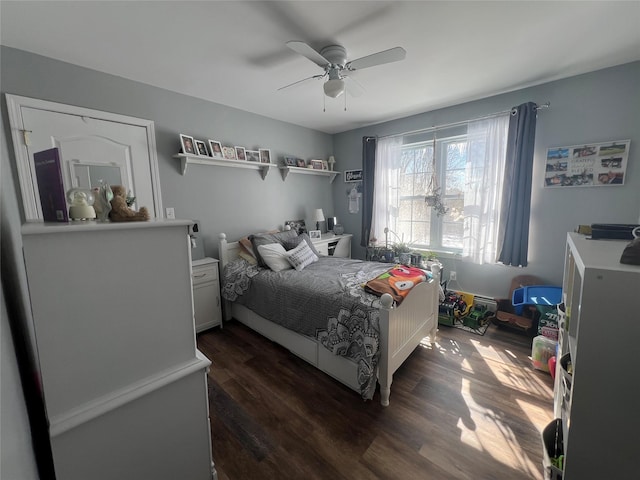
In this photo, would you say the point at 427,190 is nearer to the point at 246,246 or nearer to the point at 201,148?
the point at 246,246

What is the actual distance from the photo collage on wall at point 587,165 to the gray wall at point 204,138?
9.62 feet

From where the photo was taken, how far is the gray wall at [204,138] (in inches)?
78.6

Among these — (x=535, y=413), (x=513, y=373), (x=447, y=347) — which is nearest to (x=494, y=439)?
(x=535, y=413)

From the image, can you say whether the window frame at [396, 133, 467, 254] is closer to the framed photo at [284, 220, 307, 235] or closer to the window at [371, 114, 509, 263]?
the window at [371, 114, 509, 263]

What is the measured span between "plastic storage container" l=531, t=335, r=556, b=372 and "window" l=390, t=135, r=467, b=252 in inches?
53.5

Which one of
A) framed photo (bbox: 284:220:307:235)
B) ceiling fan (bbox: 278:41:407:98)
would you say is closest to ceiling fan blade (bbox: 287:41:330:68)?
ceiling fan (bbox: 278:41:407:98)

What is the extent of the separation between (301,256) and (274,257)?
0.99 ft

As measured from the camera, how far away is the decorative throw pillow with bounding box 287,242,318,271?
2.78 metres

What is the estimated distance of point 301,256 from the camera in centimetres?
286

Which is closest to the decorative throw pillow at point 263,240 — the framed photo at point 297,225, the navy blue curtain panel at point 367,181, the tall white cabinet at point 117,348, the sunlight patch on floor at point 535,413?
the framed photo at point 297,225

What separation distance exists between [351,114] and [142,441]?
366 cm

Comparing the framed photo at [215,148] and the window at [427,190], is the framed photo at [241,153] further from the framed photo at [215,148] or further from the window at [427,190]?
the window at [427,190]

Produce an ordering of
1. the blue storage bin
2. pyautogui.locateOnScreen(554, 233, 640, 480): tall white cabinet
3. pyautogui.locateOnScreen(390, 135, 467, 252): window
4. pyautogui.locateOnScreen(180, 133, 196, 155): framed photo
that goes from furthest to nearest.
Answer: pyautogui.locateOnScreen(390, 135, 467, 252): window
pyautogui.locateOnScreen(180, 133, 196, 155): framed photo
the blue storage bin
pyautogui.locateOnScreen(554, 233, 640, 480): tall white cabinet

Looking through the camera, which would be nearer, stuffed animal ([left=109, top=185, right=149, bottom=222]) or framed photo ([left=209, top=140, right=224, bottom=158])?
stuffed animal ([left=109, top=185, right=149, bottom=222])
